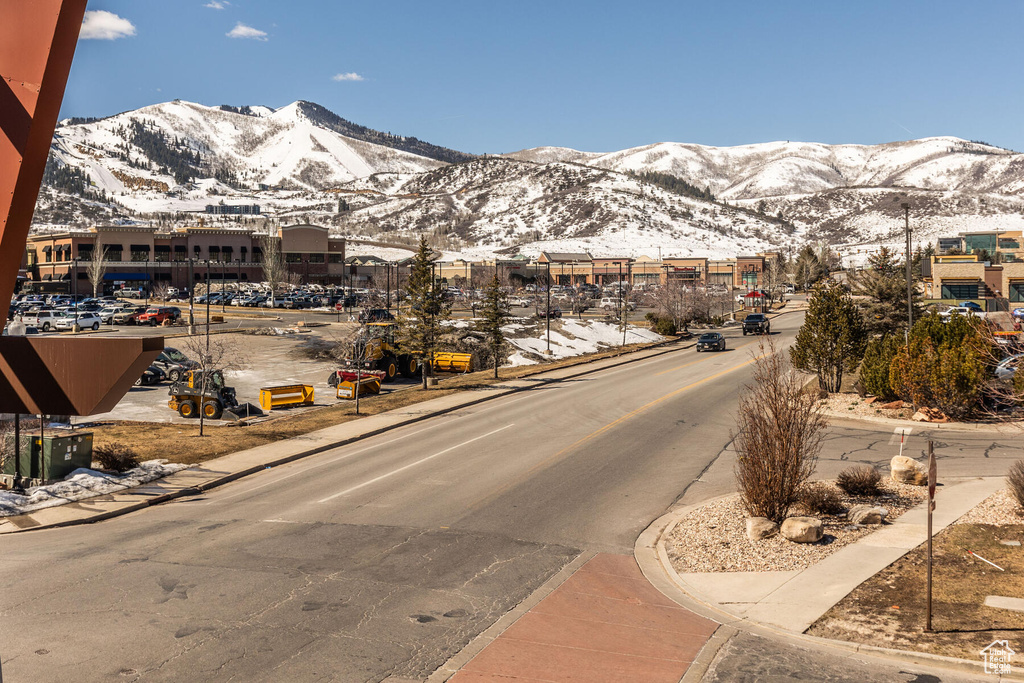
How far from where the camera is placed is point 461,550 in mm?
13688

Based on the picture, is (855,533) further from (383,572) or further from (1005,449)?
(1005,449)

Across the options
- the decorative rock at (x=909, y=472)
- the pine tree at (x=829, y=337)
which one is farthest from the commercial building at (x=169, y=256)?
the decorative rock at (x=909, y=472)

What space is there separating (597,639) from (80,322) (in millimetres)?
59528

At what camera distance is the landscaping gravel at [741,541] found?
1297cm

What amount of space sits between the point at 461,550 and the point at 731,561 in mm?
4586

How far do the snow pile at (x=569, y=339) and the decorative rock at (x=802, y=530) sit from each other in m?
35.1

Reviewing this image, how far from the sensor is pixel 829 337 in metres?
30.7

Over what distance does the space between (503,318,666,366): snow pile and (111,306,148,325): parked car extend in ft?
107

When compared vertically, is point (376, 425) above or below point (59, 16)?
below

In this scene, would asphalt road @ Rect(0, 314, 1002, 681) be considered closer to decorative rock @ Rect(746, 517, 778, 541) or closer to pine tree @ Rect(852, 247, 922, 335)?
decorative rock @ Rect(746, 517, 778, 541)

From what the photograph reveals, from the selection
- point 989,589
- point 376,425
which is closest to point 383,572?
point 989,589

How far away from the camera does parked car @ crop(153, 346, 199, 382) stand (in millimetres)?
38250

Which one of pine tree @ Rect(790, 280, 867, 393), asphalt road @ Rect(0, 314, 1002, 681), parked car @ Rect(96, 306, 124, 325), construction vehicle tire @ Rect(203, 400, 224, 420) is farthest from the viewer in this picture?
parked car @ Rect(96, 306, 124, 325)

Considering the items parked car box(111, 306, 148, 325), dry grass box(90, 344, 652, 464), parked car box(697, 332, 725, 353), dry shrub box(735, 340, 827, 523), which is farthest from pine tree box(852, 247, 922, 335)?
parked car box(111, 306, 148, 325)
